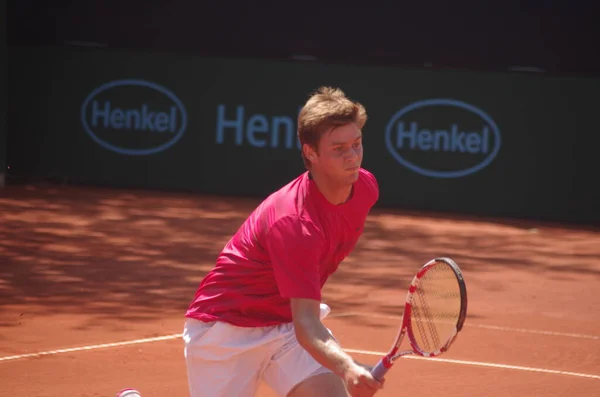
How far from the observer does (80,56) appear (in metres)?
15.3

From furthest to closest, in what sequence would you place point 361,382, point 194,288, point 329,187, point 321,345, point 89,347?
point 194,288
point 89,347
point 329,187
point 321,345
point 361,382

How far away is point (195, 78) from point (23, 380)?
9343mm

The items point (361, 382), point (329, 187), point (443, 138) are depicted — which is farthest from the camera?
point (443, 138)

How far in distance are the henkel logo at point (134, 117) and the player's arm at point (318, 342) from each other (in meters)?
11.5

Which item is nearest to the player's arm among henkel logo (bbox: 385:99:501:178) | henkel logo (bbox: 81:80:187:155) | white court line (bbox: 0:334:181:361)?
white court line (bbox: 0:334:181:361)

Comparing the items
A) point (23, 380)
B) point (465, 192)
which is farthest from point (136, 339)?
point (465, 192)

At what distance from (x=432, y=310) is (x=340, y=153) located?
66cm

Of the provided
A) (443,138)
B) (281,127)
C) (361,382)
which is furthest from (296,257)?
(281,127)

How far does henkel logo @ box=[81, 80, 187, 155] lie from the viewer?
15.0 m

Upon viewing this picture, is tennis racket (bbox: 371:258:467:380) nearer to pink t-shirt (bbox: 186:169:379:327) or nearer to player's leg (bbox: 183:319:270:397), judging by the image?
pink t-shirt (bbox: 186:169:379:327)

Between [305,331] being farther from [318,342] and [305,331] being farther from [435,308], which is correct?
[435,308]

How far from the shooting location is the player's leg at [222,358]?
160 inches

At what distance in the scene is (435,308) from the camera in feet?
12.6

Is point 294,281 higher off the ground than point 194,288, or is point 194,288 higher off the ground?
point 294,281
